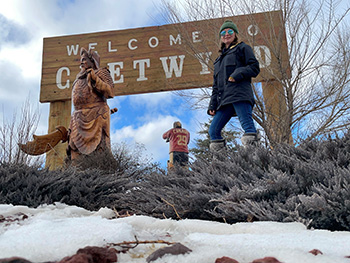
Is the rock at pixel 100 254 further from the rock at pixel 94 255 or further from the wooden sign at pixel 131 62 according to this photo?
the wooden sign at pixel 131 62

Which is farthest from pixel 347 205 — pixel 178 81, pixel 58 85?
pixel 58 85

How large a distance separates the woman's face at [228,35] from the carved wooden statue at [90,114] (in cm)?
224

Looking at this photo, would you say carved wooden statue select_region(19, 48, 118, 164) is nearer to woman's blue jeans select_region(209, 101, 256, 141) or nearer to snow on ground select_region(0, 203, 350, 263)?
woman's blue jeans select_region(209, 101, 256, 141)

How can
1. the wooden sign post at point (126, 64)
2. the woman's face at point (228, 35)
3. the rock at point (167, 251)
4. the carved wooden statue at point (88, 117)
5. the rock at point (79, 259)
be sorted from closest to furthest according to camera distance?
the rock at point (79, 259) → the rock at point (167, 251) → the woman's face at point (228, 35) → the carved wooden statue at point (88, 117) → the wooden sign post at point (126, 64)

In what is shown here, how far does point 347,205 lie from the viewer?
1482 millimetres

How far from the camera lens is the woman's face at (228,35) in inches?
156

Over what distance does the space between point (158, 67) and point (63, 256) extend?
7130 mm

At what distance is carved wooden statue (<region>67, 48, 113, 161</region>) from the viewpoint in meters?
5.13

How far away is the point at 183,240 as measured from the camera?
1.18 metres

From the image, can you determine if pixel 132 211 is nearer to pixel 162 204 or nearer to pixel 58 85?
pixel 162 204

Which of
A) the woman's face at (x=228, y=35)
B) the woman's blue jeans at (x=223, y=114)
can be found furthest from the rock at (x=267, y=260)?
the woman's face at (x=228, y=35)

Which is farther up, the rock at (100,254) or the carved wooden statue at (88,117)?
the carved wooden statue at (88,117)

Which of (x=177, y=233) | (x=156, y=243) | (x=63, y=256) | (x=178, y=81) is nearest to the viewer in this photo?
(x=63, y=256)

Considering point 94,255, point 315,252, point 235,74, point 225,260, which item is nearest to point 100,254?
point 94,255
